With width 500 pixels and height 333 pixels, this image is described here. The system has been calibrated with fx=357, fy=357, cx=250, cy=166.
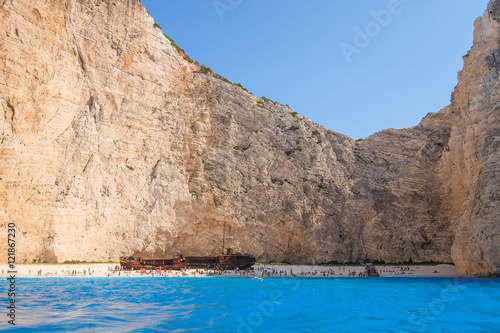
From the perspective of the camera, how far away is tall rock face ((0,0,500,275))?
142 ft

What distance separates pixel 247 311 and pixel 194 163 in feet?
136

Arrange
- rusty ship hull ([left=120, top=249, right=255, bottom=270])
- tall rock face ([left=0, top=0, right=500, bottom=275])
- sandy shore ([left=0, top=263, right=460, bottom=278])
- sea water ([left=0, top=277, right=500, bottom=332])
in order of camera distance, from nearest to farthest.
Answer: sea water ([left=0, top=277, right=500, bottom=332]) → sandy shore ([left=0, top=263, right=460, bottom=278]) → tall rock face ([left=0, top=0, right=500, bottom=275]) → rusty ship hull ([left=120, top=249, right=255, bottom=270])

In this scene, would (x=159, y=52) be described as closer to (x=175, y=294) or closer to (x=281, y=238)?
(x=281, y=238)

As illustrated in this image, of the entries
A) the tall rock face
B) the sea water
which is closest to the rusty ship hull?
the tall rock face

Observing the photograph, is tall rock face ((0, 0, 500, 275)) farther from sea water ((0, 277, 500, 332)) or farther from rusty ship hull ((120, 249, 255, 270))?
sea water ((0, 277, 500, 332))

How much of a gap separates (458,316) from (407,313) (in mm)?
2537

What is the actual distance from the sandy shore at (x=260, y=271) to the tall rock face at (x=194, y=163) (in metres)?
2.92

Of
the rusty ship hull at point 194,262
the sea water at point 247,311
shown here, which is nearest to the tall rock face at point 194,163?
the rusty ship hull at point 194,262

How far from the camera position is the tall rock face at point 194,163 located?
4328cm

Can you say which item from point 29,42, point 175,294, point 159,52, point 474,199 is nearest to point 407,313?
point 175,294

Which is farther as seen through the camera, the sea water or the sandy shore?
the sandy shore

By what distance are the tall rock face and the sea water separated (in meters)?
17.9

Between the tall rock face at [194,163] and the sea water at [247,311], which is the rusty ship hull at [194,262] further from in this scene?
the sea water at [247,311]

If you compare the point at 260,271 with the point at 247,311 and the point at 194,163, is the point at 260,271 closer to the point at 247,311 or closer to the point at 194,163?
the point at 194,163
